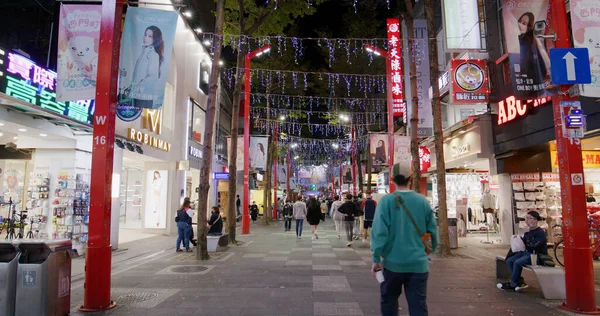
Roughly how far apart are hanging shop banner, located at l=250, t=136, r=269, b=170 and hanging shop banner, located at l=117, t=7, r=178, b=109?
14.4 meters

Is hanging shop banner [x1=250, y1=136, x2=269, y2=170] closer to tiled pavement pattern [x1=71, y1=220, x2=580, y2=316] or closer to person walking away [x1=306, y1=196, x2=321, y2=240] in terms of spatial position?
person walking away [x1=306, y1=196, x2=321, y2=240]

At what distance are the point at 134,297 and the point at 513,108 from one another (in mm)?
12054

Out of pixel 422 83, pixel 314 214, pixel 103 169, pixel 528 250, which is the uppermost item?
pixel 422 83

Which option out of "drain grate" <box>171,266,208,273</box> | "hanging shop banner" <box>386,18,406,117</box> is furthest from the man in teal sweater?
"hanging shop banner" <box>386,18,406,117</box>

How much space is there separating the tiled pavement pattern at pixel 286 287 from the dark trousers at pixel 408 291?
1.96 meters

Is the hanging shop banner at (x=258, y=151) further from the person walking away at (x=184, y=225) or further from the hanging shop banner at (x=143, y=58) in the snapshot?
the hanging shop banner at (x=143, y=58)

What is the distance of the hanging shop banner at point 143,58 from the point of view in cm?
638

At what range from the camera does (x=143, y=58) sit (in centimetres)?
652

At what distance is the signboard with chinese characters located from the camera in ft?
26.4

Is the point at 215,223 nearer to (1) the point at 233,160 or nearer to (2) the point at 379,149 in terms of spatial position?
(1) the point at 233,160

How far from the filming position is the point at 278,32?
715 inches

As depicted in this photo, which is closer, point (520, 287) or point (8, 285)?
point (8, 285)

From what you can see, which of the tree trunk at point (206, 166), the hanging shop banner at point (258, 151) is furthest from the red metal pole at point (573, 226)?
the hanging shop banner at point (258, 151)

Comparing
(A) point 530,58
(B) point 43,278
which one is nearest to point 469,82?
(A) point 530,58
